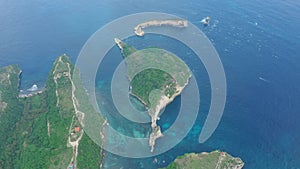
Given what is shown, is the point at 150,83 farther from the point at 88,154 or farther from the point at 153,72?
the point at 88,154

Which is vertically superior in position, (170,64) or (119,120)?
(170,64)

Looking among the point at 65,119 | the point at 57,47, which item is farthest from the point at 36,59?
the point at 65,119

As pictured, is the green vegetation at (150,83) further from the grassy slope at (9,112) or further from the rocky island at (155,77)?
the grassy slope at (9,112)

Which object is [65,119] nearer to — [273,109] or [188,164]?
[188,164]

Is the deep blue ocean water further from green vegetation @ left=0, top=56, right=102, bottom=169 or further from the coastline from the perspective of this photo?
green vegetation @ left=0, top=56, right=102, bottom=169

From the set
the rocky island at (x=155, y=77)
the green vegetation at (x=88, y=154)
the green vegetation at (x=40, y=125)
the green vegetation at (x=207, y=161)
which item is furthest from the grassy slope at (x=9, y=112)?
the green vegetation at (x=207, y=161)

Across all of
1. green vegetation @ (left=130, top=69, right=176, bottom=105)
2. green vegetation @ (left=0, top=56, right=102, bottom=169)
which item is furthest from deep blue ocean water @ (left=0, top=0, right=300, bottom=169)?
green vegetation @ (left=0, top=56, right=102, bottom=169)
